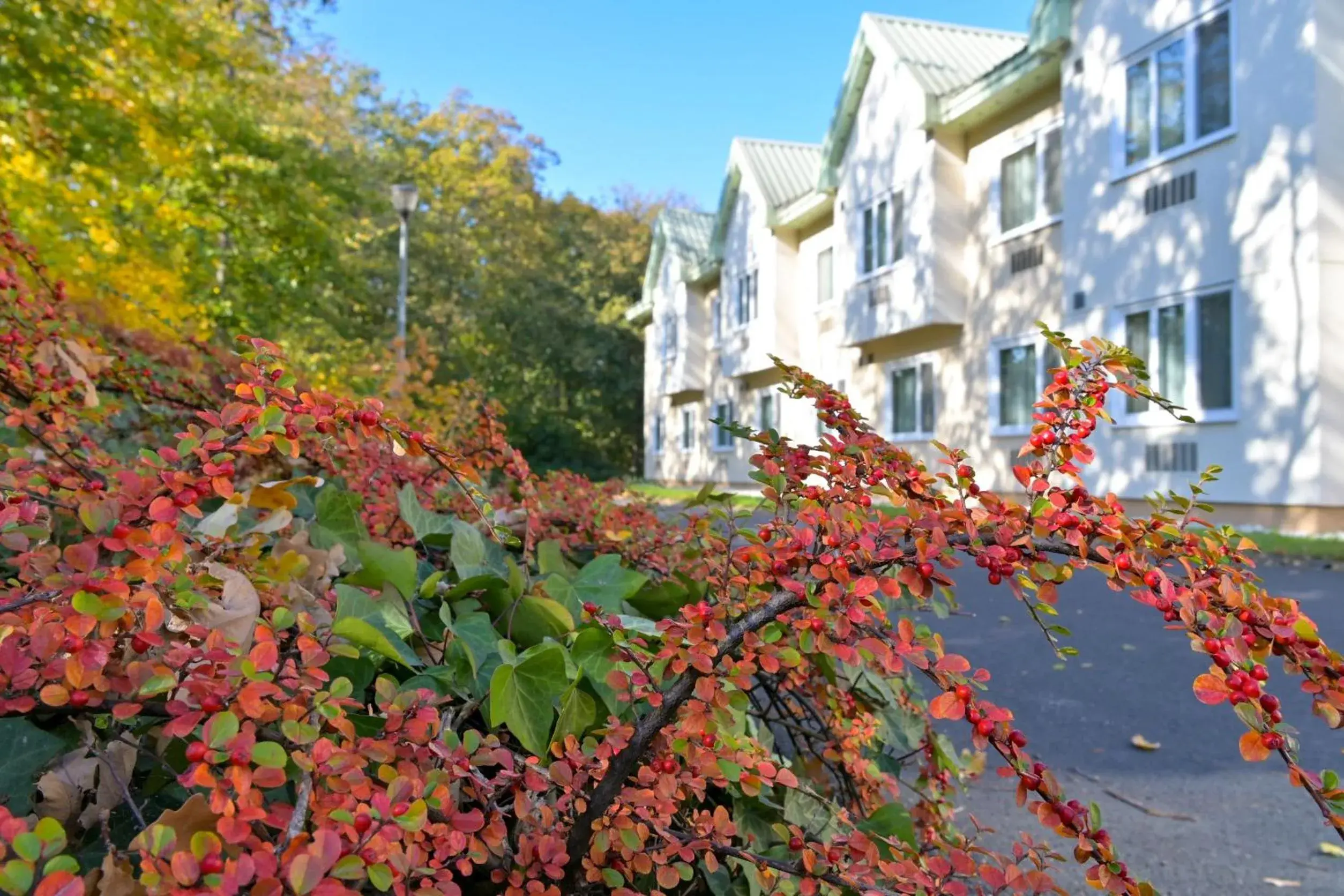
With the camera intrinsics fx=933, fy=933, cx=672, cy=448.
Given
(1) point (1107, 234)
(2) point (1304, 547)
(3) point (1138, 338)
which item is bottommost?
(2) point (1304, 547)

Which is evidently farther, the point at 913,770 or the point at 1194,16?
the point at 1194,16

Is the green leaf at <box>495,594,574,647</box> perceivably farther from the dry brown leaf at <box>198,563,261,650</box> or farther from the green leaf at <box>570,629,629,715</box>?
the dry brown leaf at <box>198,563,261,650</box>

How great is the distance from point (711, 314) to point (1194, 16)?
16.1m

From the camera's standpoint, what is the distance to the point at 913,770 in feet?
10.4

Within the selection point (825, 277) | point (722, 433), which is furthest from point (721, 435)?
point (825, 277)

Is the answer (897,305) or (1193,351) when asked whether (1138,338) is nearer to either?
(1193,351)

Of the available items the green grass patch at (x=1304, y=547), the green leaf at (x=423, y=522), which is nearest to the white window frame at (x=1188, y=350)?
the green grass patch at (x=1304, y=547)

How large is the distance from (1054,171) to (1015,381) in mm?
2850

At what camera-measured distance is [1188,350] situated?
10414mm

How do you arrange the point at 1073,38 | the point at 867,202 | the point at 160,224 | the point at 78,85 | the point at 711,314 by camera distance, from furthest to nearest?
the point at 711,314 < the point at 867,202 < the point at 1073,38 < the point at 160,224 < the point at 78,85

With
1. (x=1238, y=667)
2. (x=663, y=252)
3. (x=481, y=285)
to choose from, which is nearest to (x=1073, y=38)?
(x=1238, y=667)

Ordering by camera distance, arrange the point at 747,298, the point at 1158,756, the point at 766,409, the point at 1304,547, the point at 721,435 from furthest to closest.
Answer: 1. the point at 721,435
2. the point at 747,298
3. the point at 766,409
4. the point at 1304,547
5. the point at 1158,756

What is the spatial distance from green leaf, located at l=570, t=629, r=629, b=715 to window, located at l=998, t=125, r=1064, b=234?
12491mm

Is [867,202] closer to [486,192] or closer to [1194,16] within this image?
[1194,16]
